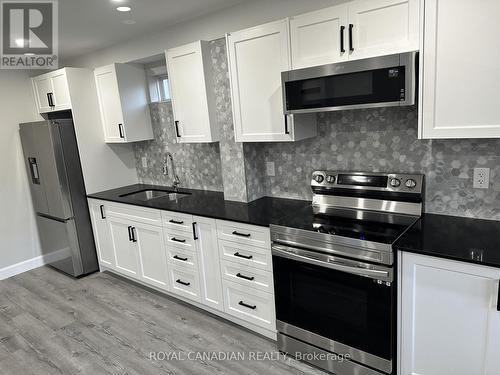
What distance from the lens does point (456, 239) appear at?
1875 millimetres

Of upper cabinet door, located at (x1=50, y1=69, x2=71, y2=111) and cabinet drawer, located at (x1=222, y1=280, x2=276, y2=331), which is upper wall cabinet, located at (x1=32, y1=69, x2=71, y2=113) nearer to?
upper cabinet door, located at (x1=50, y1=69, x2=71, y2=111)

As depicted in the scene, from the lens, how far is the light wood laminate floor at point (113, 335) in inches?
97.0

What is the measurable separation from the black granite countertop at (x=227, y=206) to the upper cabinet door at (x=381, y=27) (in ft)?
3.80

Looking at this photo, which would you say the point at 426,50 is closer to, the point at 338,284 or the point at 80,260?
the point at 338,284

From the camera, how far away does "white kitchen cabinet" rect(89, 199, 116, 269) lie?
3.80m

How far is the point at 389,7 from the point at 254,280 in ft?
6.13

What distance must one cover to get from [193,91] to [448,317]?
2.38 m

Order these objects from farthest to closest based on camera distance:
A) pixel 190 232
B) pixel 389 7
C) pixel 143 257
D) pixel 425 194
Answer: pixel 143 257 → pixel 190 232 → pixel 425 194 → pixel 389 7

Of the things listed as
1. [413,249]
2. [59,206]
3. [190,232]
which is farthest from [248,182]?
[59,206]

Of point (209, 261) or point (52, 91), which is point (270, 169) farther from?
point (52, 91)

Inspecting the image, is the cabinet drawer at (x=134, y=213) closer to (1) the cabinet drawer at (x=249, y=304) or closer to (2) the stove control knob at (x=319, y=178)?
(1) the cabinet drawer at (x=249, y=304)

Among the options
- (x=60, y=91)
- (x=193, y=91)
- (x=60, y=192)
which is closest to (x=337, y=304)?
(x=193, y=91)

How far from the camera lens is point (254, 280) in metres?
2.57

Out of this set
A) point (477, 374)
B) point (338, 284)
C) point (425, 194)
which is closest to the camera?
point (477, 374)
